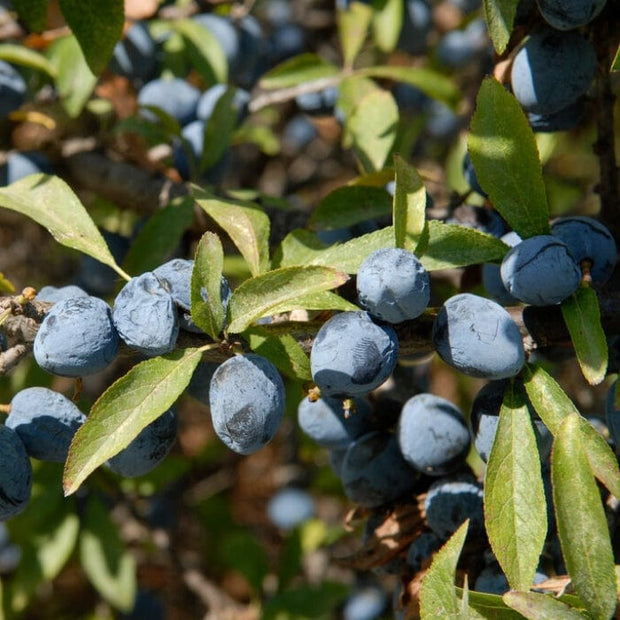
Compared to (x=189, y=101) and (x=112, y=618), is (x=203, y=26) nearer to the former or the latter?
(x=189, y=101)

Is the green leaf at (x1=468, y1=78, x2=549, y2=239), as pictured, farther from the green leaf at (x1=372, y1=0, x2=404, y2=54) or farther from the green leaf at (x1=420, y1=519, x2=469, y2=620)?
the green leaf at (x1=372, y1=0, x2=404, y2=54)

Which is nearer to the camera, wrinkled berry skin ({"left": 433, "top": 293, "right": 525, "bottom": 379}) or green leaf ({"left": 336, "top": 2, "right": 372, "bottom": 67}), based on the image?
wrinkled berry skin ({"left": 433, "top": 293, "right": 525, "bottom": 379})

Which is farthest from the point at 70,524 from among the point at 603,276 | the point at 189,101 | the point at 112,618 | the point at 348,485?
the point at 603,276

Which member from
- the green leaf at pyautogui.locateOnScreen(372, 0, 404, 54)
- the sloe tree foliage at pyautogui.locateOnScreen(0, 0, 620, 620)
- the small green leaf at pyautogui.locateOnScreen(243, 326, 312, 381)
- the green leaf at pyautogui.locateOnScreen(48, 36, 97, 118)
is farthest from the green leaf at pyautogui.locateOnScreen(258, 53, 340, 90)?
the small green leaf at pyautogui.locateOnScreen(243, 326, 312, 381)

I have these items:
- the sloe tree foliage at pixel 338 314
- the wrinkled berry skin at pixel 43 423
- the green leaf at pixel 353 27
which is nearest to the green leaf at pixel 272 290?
the sloe tree foliage at pixel 338 314

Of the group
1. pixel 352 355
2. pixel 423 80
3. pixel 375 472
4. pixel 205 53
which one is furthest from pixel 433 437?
pixel 205 53

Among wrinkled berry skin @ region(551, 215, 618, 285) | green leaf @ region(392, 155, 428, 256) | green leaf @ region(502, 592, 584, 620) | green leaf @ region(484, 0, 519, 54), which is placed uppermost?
green leaf @ region(484, 0, 519, 54)
